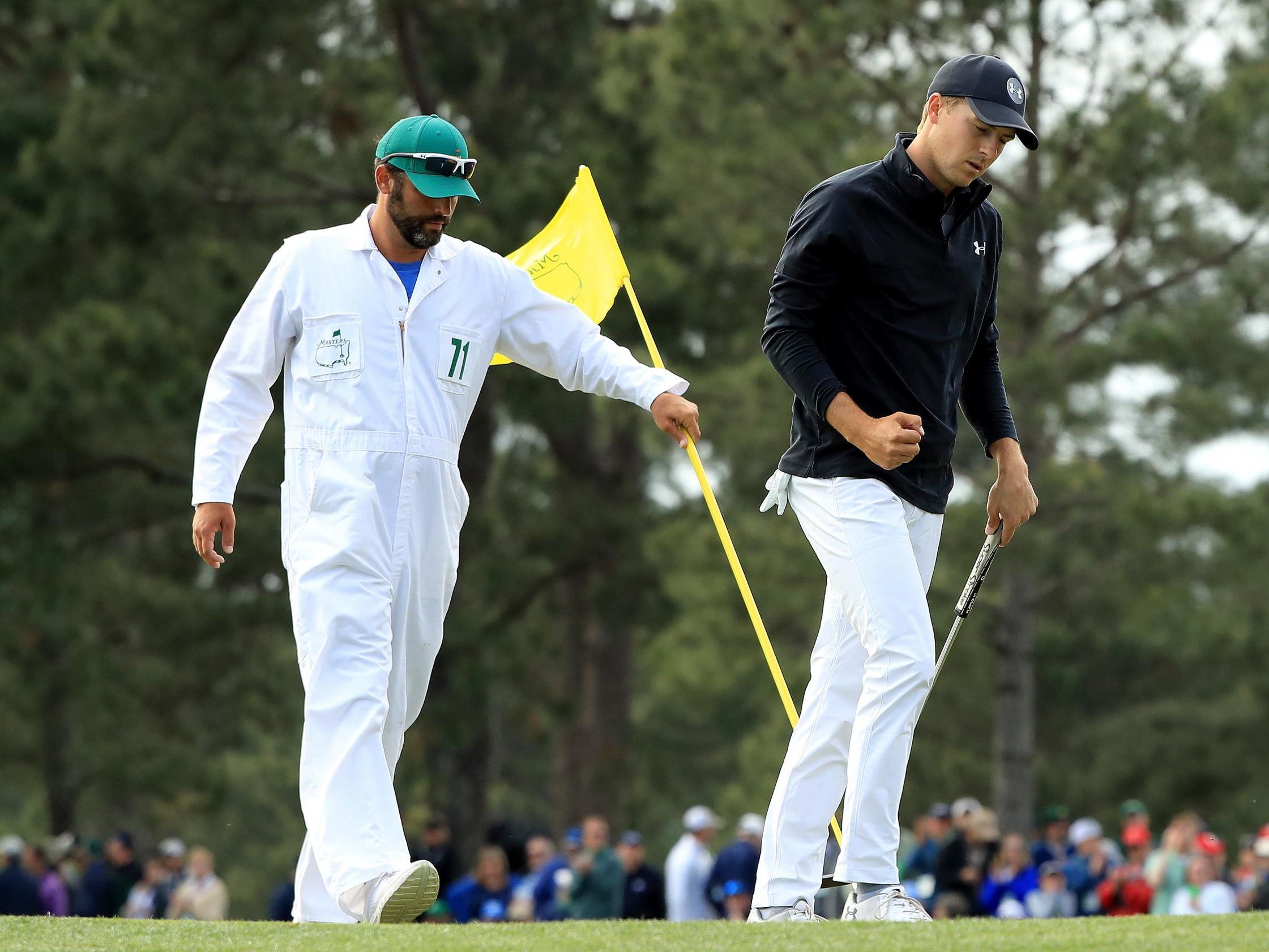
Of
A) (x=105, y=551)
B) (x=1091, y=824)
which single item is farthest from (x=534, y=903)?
(x=105, y=551)

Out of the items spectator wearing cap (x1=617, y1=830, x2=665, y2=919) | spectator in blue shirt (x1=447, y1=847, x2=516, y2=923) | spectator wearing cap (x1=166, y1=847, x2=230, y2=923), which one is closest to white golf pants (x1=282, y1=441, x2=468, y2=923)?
spectator wearing cap (x1=617, y1=830, x2=665, y2=919)

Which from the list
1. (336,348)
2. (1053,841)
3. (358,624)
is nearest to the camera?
(358,624)

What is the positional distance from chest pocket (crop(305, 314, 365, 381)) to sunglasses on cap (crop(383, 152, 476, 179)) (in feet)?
1.58

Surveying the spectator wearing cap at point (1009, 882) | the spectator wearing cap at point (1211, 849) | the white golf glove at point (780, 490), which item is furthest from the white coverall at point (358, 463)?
the spectator wearing cap at point (1009, 882)

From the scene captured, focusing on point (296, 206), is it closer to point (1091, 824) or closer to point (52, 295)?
point (52, 295)

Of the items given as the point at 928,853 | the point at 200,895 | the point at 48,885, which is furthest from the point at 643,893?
the point at 48,885

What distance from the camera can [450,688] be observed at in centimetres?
2336

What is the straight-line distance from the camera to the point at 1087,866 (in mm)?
14102

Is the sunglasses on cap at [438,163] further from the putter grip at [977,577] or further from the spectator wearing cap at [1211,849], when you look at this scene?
the spectator wearing cap at [1211,849]

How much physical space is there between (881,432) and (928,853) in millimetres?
9442

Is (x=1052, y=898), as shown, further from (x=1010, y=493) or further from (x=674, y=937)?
(x=674, y=937)

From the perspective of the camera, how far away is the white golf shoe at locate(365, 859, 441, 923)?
215 inches

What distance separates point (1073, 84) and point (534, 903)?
30.7 ft

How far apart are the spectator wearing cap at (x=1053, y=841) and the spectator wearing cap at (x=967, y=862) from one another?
0.57 metres
